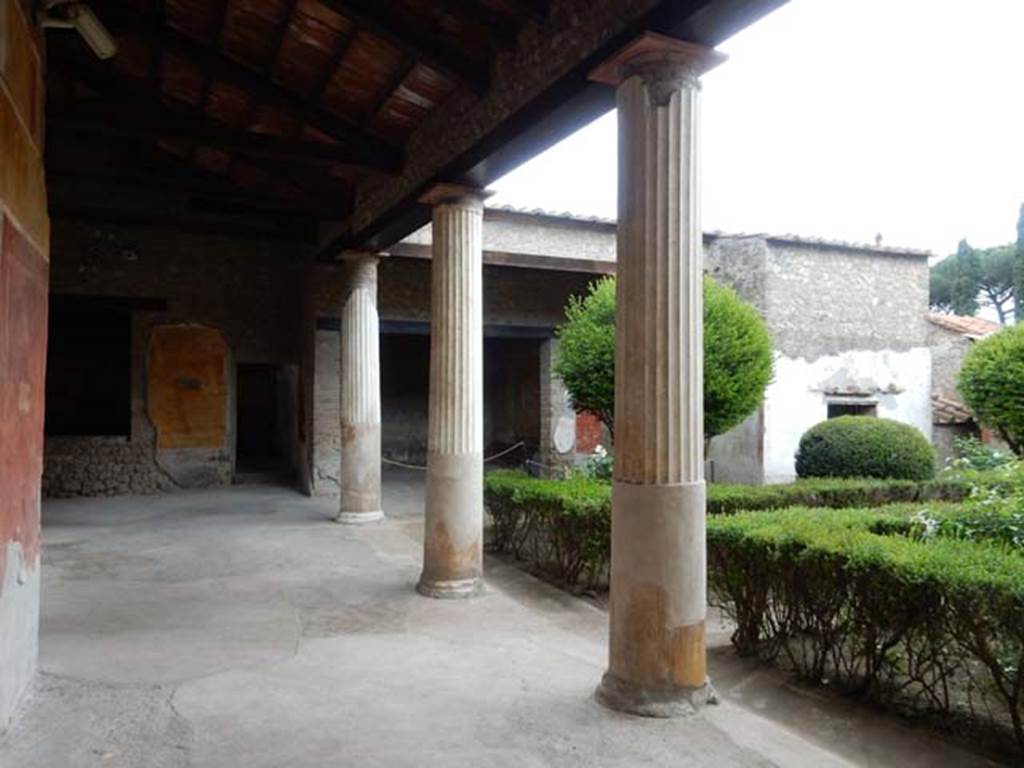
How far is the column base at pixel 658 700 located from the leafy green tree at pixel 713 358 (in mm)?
5465

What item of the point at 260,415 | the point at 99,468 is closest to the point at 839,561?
the point at 99,468

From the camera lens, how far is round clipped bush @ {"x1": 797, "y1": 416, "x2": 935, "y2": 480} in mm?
10094

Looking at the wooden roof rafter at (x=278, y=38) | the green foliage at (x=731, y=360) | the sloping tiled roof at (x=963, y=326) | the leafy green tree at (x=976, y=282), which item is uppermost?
the leafy green tree at (x=976, y=282)

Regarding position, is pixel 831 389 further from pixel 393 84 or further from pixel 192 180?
pixel 192 180

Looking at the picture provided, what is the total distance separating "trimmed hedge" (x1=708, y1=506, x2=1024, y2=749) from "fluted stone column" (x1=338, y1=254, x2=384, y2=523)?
5.71 metres

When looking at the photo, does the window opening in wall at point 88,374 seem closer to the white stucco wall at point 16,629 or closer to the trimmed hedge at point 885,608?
the white stucco wall at point 16,629

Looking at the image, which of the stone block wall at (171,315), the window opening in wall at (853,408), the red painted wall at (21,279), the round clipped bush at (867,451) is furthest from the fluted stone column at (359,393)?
the window opening in wall at (853,408)

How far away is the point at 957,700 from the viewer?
14.2 feet

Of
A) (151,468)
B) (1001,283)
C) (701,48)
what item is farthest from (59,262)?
(1001,283)

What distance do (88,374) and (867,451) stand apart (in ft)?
45.6

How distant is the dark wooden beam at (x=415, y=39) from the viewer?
210 inches

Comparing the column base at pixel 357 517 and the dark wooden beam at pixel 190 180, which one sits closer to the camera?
the dark wooden beam at pixel 190 180

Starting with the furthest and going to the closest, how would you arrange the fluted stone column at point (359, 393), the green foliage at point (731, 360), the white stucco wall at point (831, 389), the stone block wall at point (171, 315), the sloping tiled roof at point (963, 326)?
the sloping tiled roof at point (963, 326)
the white stucco wall at point (831, 389)
the stone block wall at point (171, 315)
the fluted stone column at point (359, 393)
the green foliage at point (731, 360)

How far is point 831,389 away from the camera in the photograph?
13383 mm
